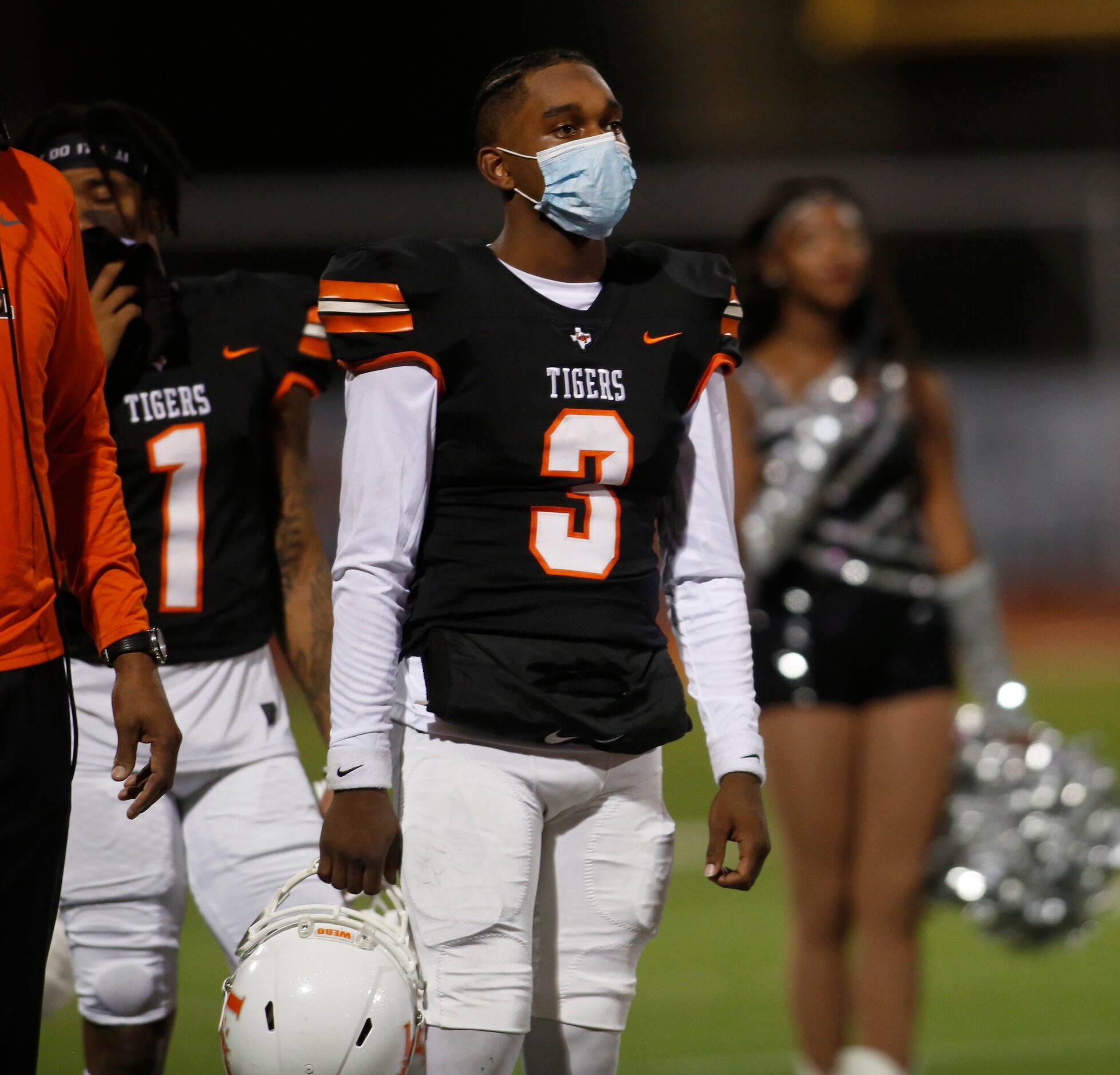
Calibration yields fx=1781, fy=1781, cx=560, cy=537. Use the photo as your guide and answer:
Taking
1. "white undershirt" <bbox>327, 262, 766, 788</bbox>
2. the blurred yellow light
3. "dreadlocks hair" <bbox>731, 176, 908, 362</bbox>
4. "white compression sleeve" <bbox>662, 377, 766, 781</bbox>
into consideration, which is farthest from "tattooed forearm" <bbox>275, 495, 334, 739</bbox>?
the blurred yellow light

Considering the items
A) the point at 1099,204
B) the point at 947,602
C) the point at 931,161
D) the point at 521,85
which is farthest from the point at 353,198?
the point at 521,85

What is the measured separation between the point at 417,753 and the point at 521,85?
0.97 meters

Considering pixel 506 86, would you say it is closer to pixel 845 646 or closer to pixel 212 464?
pixel 212 464

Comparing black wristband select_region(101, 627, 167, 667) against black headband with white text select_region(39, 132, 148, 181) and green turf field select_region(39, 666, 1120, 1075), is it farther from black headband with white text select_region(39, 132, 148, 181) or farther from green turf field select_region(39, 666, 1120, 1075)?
green turf field select_region(39, 666, 1120, 1075)

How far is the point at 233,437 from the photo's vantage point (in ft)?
10.2

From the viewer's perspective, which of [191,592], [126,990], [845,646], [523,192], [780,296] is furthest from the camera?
[780,296]

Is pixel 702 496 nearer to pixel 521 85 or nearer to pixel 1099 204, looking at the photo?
pixel 521 85

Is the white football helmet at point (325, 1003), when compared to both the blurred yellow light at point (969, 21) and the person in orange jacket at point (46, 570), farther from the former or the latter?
the blurred yellow light at point (969, 21)

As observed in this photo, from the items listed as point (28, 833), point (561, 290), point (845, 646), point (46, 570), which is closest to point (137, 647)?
point (46, 570)

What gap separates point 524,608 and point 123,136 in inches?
51.4

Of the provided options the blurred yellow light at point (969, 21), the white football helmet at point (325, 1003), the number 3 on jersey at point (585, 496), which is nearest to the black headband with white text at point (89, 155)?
the number 3 on jersey at point (585, 496)

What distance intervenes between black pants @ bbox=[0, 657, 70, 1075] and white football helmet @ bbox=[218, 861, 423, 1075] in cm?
36

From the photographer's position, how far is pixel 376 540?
8.10 feet

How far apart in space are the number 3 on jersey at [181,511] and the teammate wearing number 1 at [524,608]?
2.09 feet
